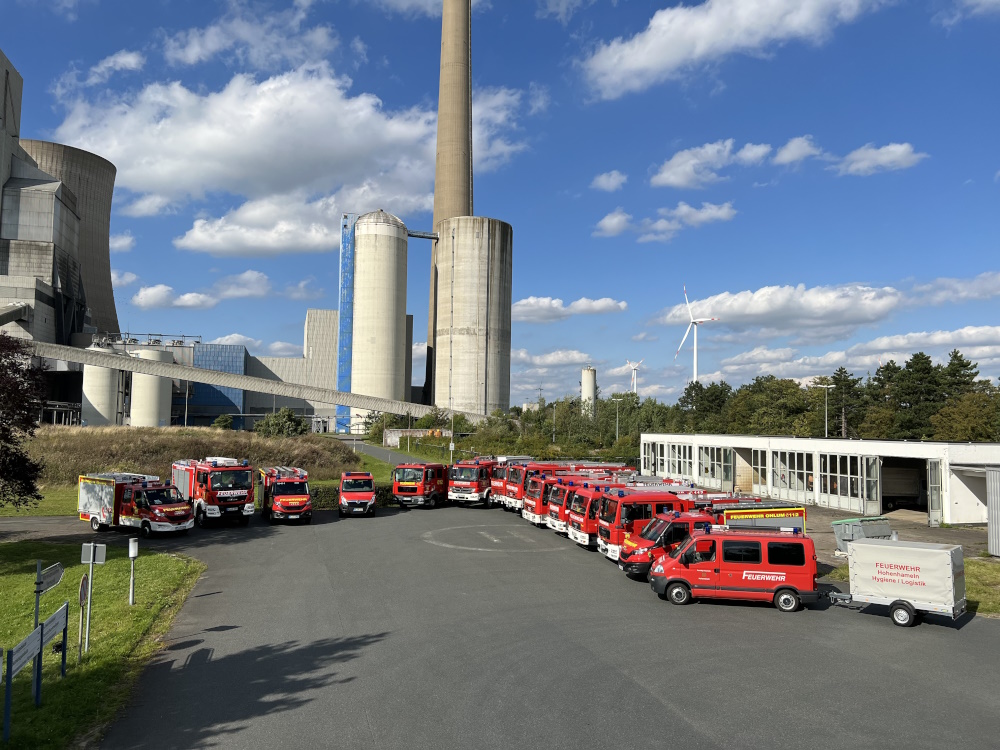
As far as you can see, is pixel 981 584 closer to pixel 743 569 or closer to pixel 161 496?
pixel 743 569

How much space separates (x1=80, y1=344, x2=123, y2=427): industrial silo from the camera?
301ft

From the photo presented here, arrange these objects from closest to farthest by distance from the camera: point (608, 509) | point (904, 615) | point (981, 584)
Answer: point (904, 615) → point (981, 584) → point (608, 509)

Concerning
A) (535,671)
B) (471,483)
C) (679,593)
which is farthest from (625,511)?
(471,483)

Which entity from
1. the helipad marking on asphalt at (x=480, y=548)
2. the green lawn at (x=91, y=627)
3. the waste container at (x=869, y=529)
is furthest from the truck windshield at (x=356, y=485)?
the waste container at (x=869, y=529)

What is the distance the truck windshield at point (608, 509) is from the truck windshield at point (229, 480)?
1703cm

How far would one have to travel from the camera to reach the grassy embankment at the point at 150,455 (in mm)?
43906

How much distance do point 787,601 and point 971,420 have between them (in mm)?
52146

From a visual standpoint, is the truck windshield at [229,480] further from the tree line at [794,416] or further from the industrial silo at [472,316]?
the industrial silo at [472,316]

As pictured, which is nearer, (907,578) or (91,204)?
(907,578)

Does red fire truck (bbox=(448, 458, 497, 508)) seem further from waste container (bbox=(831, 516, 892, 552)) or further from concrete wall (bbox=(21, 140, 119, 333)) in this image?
concrete wall (bbox=(21, 140, 119, 333))

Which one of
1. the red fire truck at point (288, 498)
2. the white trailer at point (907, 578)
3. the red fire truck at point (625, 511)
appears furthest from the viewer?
the red fire truck at point (288, 498)

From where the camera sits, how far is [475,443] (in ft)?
269

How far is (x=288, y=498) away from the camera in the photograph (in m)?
32.8

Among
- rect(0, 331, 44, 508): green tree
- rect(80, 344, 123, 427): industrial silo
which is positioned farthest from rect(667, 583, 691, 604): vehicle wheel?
rect(80, 344, 123, 427): industrial silo
